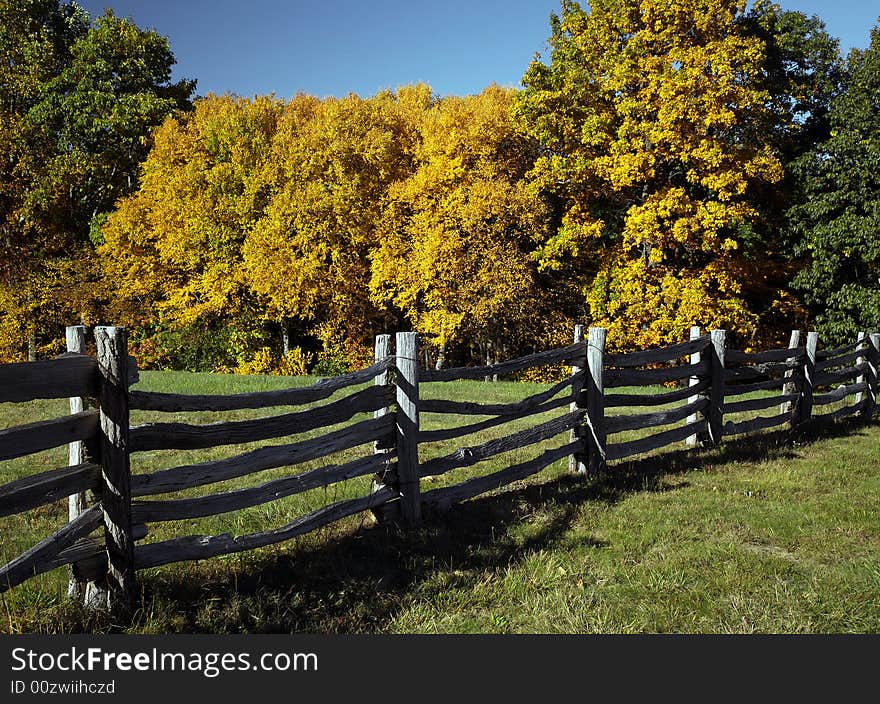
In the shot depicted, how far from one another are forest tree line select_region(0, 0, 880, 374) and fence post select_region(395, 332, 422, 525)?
57.9ft

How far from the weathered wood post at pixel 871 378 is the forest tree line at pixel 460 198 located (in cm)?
789

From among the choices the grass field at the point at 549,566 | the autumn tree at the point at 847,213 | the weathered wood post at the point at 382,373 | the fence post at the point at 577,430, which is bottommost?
the grass field at the point at 549,566

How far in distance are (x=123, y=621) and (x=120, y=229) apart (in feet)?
96.5

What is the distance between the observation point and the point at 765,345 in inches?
1051

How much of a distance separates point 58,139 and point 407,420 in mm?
32362

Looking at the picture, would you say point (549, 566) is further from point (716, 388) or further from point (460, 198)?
point (460, 198)

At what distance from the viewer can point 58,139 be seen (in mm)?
32031

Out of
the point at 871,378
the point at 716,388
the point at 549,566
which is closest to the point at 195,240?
the point at 716,388

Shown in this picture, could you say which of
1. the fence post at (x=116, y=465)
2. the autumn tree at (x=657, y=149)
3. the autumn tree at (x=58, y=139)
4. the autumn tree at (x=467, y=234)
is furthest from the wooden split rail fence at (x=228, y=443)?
the autumn tree at (x=58, y=139)

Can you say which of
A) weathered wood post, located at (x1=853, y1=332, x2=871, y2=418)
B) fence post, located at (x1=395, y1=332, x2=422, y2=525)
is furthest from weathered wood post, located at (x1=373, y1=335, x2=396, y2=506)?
weathered wood post, located at (x1=853, y1=332, x2=871, y2=418)

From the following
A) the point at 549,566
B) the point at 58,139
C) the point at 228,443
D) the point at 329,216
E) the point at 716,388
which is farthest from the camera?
the point at 58,139

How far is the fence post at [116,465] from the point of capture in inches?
177

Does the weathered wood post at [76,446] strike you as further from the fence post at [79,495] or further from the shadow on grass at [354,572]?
the shadow on grass at [354,572]

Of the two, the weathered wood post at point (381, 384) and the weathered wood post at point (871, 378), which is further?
the weathered wood post at point (871, 378)
